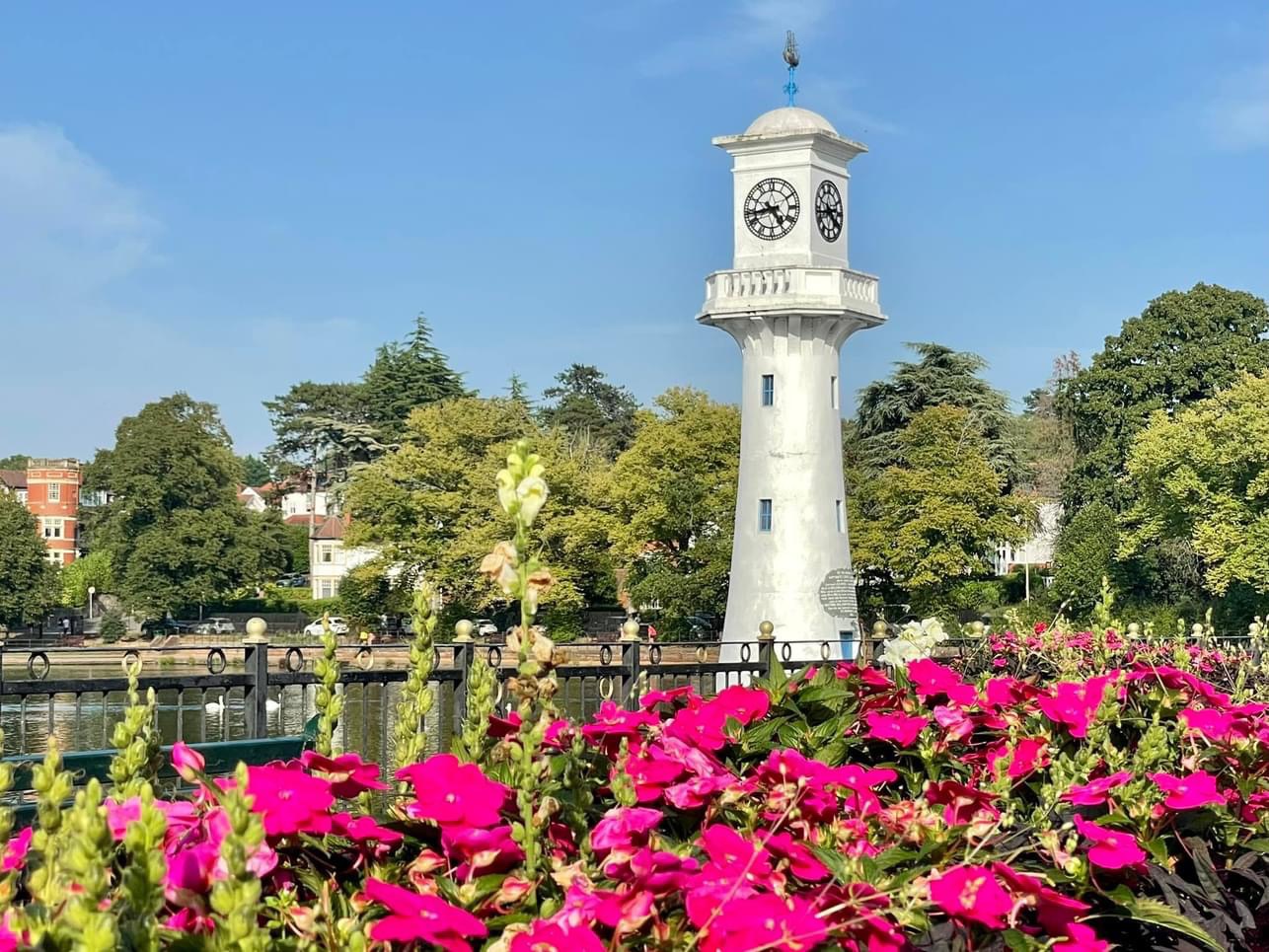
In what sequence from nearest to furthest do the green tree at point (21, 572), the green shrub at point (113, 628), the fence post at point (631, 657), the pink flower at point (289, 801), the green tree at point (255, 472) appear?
the pink flower at point (289, 801), the fence post at point (631, 657), the green shrub at point (113, 628), the green tree at point (21, 572), the green tree at point (255, 472)

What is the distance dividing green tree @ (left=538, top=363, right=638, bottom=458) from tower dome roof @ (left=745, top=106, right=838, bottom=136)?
144 ft

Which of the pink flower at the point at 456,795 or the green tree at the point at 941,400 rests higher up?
the green tree at the point at 941,400

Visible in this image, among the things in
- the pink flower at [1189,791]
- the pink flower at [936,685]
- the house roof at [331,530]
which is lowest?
the pink flower at [1189,791]

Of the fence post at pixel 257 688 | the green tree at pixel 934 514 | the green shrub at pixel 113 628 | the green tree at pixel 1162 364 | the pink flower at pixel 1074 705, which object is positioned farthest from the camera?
the green shrub at pixel 113 628

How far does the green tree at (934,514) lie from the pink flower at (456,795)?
1886 inches

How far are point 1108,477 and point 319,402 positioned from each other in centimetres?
4560

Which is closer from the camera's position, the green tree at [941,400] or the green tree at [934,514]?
the green tree at [934,514]

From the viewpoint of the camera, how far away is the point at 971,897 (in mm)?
2701

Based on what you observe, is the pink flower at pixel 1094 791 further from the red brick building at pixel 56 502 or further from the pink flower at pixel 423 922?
the red brick building at pixel 56 502

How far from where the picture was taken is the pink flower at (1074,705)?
4.08m

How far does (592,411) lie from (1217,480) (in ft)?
165

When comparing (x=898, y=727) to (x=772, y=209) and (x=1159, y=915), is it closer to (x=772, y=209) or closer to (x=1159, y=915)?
(x=1159, y=915)

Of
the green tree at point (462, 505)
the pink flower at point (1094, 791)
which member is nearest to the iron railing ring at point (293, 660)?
the pink flower at point (1094, 791)

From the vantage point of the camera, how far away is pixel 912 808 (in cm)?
327
